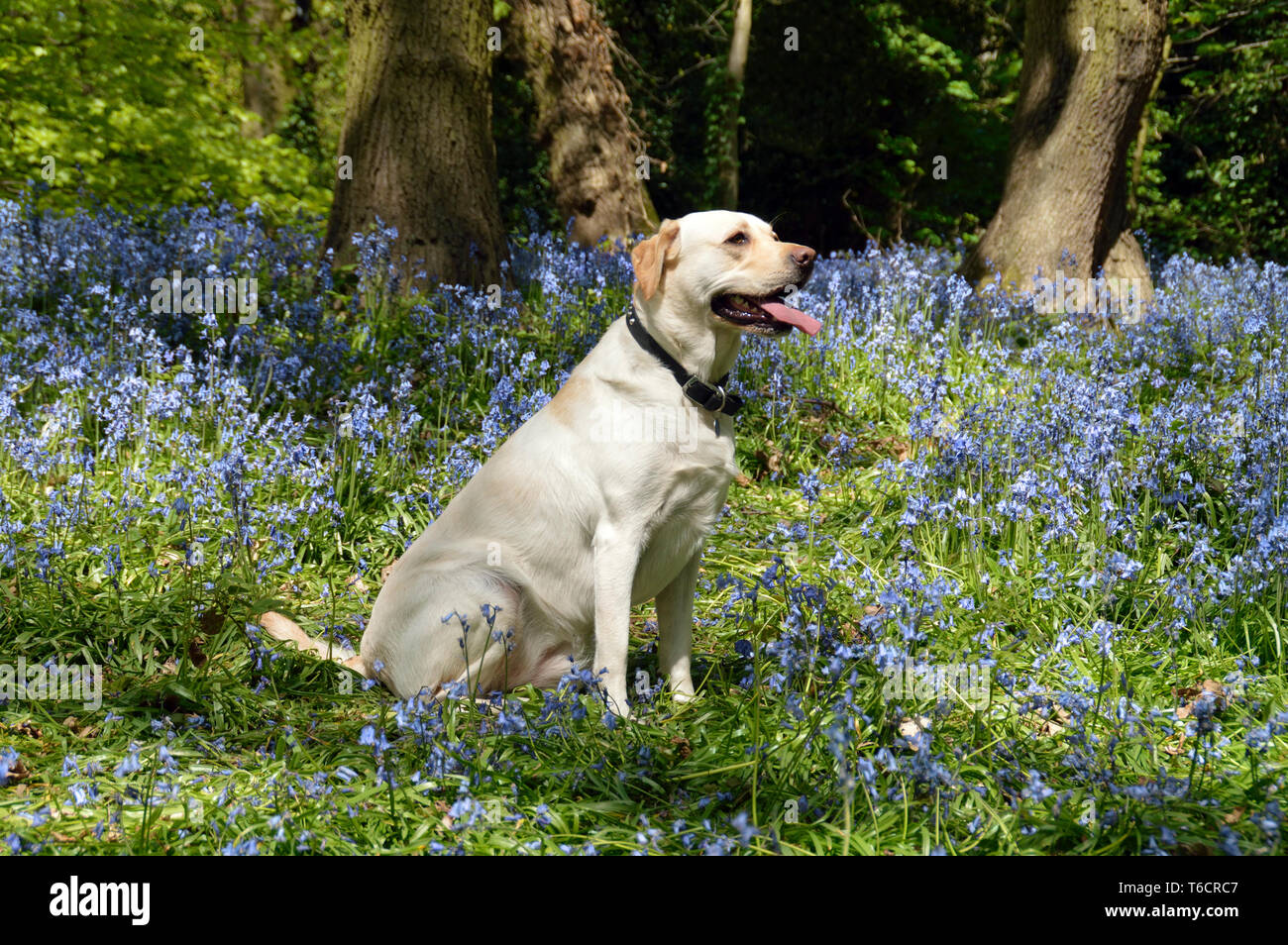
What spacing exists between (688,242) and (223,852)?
7.86ft

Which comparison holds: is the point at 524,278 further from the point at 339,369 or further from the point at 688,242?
the point at 688,242

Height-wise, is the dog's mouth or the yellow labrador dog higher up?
the dog's mouth

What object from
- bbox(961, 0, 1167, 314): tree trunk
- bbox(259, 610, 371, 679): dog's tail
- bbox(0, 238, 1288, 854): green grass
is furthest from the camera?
bbox(961, 0, 1167, 314): tree trunk

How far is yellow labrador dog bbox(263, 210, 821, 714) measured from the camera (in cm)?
357

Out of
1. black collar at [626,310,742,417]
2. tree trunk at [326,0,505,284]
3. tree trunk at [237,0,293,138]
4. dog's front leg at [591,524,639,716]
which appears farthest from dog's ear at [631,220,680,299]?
tree trunk at [237,0,293,138]

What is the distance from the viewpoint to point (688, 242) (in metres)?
3.72

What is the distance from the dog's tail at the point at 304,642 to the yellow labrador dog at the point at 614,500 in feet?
0.44

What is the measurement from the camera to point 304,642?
13.1 feet

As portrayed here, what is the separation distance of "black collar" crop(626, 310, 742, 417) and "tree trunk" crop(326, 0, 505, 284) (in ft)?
13.7

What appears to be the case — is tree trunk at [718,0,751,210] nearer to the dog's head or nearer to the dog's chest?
the dog's head

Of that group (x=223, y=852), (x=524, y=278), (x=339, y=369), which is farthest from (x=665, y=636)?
(x=524, y=278)

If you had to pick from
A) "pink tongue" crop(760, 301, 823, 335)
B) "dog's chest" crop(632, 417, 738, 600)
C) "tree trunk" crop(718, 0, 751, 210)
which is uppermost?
"tree trunk" crop(718, 0, 751, 210)

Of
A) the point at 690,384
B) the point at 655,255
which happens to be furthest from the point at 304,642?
the point at 655,255

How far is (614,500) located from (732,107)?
43.2 feet
